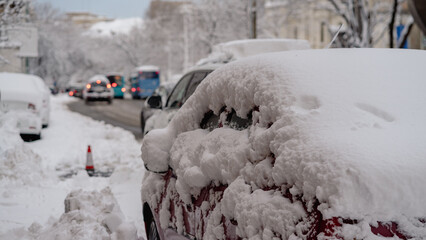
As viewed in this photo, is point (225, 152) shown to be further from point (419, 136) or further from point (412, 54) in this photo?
point (412, 54)

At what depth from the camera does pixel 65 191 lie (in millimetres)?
8438

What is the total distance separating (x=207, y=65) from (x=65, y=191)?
278 cm

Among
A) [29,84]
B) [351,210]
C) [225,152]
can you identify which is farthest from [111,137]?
[351,210]

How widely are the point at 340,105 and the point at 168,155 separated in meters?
1.80

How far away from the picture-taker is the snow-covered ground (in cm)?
557

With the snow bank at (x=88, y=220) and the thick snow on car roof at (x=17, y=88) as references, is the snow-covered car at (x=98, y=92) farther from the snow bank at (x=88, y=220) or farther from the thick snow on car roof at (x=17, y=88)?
the snow bank at (x=88, y=220)

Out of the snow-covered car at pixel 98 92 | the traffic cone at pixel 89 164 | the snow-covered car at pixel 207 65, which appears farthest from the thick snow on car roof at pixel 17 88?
the snow-covered car at pixel 98 92

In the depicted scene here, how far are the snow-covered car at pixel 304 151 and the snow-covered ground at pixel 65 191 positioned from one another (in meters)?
1.50

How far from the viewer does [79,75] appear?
8719cm

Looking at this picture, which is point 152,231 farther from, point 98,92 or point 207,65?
point 98,92

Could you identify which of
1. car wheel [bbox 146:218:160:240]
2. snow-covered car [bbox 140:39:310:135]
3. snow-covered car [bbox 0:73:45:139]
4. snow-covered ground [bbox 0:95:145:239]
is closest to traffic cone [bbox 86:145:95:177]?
snow-covered ground [bbox 0:95:145:239]

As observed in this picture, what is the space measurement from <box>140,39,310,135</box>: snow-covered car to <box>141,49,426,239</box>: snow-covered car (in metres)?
3.62

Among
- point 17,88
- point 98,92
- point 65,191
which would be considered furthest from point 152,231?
point 98,92

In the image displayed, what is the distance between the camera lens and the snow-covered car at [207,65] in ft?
26.0
